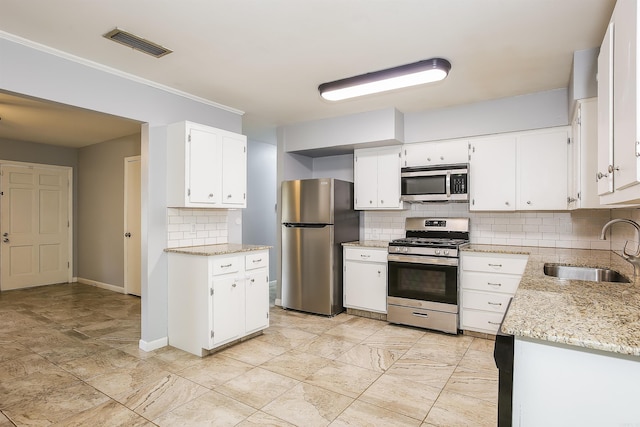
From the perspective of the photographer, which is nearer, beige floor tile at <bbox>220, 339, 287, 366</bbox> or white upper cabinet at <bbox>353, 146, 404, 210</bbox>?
beige floor tile at <bbox>220, 339, 287, 366</bbox>

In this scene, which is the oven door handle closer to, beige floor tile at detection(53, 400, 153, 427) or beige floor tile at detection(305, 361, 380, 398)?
beige floor tile at detection(305, 361, 380, 398)

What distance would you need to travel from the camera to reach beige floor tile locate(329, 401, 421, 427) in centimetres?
214

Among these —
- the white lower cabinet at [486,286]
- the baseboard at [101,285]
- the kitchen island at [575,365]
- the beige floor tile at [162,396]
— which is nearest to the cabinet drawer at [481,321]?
the white lower cabinet at [486,286]

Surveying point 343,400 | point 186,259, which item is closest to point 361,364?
point 343,400

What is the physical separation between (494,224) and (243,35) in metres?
3.27

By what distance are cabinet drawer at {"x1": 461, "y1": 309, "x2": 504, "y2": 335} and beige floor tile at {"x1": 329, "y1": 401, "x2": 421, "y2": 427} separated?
70.7 inches

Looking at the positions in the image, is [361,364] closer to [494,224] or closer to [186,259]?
[186,259]

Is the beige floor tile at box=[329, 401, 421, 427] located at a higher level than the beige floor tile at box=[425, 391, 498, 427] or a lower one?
lower

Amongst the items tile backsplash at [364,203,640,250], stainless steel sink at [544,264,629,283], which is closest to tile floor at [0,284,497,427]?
stainless steel sink at [544,264,629,283]

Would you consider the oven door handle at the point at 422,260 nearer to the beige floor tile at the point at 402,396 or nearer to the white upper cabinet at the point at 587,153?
the white upper cabinet at the point at 587,153

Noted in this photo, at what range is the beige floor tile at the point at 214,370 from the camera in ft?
8.88

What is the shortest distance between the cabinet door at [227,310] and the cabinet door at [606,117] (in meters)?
2.80

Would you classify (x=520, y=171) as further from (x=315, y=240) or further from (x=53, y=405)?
(x=53, y=405)

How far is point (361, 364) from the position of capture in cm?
300
